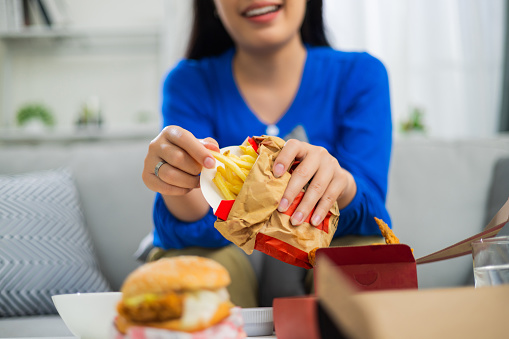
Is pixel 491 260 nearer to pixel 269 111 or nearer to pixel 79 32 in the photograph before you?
pixel 269 111

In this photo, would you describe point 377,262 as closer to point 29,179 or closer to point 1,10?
point 29,179

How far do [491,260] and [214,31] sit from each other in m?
0.99

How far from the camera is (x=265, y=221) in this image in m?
0.53

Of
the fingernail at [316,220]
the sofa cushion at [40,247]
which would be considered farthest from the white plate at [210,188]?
the sofa cushion at [40,247]

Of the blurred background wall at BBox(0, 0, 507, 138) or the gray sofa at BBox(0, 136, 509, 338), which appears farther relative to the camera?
the blurred background wall at BBox(0, 0, 507, 138)

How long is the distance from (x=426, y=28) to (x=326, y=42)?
59.7 inches

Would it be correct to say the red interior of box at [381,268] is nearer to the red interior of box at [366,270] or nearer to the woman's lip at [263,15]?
the red interior of box at [366,270]

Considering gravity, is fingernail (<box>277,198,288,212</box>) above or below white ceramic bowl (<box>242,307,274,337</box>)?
above

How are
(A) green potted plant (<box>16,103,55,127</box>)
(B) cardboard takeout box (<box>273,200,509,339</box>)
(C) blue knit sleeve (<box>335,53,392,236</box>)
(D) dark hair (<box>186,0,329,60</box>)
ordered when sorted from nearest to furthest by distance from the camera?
A: (B) cardboard takeout box (<box>273,200,509,339</box>) < (C) blue knit sleeve (<box>335,53,392,236</box>) < (D) dark hair (<box>186,0,329,60</box>) < (A) green potted plant (<box>16,103,55,127</box>)

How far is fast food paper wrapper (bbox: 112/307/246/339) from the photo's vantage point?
1.10ft

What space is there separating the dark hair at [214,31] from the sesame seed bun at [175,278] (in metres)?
1.03

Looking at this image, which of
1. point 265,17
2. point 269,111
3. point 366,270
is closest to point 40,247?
point 269,111

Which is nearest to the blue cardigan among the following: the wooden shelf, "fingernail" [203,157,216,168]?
"fingernail" [203,157,216,168]

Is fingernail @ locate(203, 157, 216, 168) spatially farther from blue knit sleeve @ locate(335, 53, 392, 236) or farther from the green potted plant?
the green potted plant
